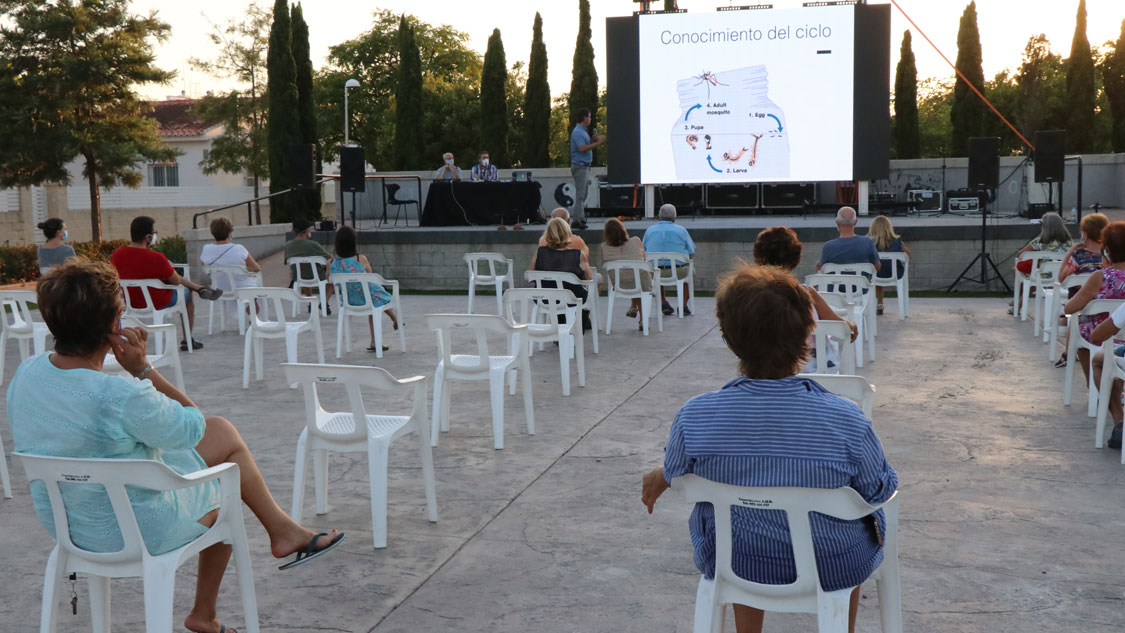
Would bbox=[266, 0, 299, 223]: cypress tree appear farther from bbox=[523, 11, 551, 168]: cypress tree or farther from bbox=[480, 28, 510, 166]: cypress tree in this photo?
bbox=[523, 11, 551, 168]: cypress tree

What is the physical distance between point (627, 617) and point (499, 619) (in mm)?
354

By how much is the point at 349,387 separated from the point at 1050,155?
1153 cm

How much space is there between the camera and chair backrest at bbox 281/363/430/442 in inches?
134

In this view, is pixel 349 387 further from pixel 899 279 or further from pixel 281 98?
pixel 281 98

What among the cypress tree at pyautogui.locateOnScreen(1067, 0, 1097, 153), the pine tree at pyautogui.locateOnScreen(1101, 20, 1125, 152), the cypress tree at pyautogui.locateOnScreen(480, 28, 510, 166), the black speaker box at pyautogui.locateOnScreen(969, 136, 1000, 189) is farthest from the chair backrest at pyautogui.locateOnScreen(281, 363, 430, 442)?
the cypress tree at pyautogui.locateOnScreen(1067, 0, 1097, 153)

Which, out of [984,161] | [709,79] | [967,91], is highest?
[967,91]

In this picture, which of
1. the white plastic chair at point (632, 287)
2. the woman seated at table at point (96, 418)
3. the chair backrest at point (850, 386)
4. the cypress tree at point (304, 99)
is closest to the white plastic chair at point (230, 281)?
the white plastic chair at point (632, 287)

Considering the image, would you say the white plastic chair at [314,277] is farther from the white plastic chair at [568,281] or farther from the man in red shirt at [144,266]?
the white plastic chair at [568,281]

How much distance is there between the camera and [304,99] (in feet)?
76.0

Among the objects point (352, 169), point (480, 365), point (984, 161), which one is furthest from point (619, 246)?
point (352, 169)

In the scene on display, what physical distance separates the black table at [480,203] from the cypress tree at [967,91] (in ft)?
39.3

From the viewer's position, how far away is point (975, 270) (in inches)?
501

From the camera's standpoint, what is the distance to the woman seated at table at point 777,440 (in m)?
2.03

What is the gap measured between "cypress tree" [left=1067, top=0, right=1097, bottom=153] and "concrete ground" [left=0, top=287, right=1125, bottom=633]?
19.0m
